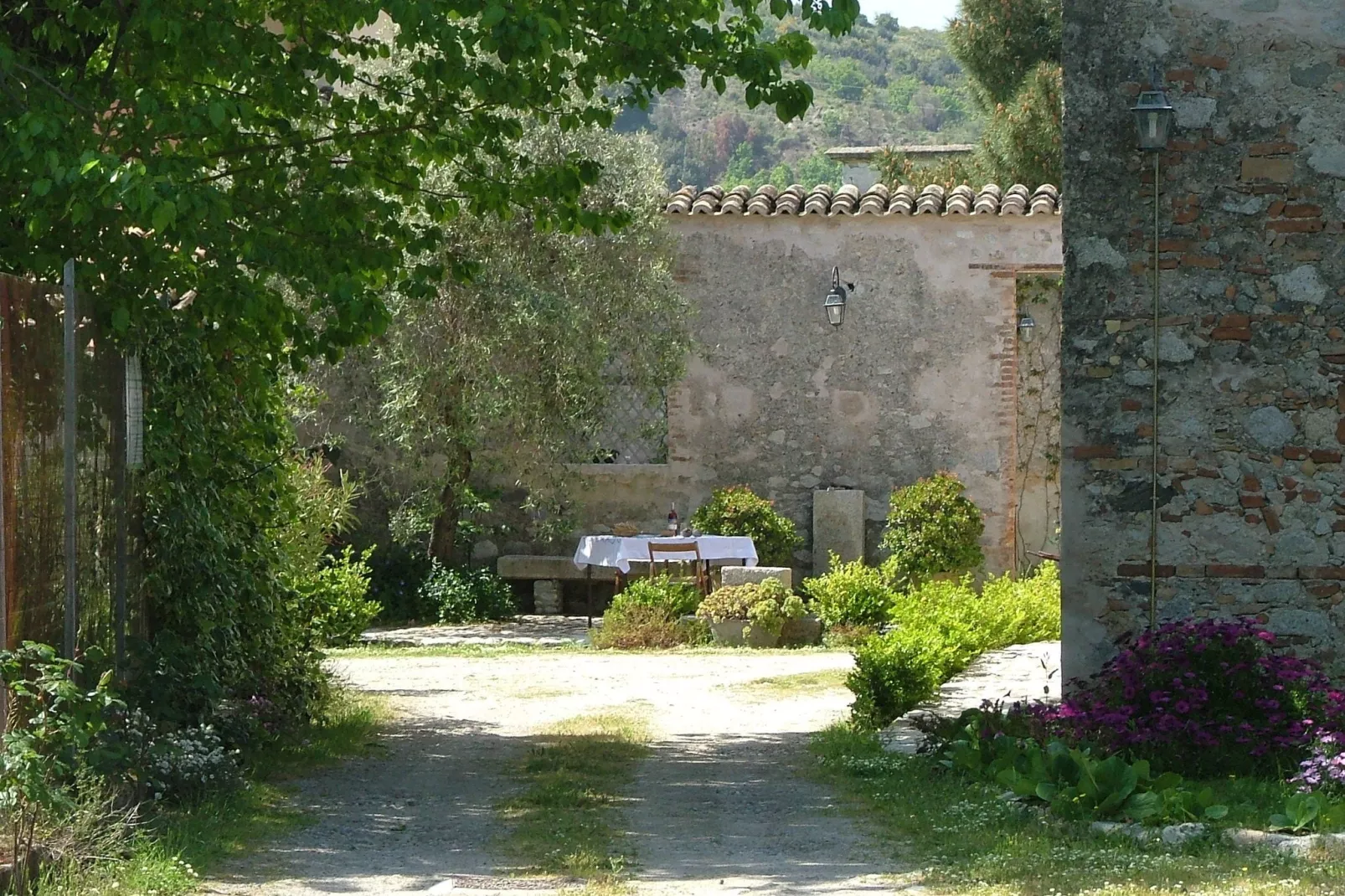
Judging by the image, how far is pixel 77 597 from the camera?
606cm

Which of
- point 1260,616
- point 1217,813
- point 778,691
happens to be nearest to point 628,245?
point 778,691

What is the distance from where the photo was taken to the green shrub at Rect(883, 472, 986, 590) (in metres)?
16.0

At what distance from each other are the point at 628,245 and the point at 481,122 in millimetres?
7986

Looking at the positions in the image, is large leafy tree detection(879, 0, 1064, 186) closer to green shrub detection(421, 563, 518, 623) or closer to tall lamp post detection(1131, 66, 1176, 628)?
green shrub detection(421, 563, 518, 623)

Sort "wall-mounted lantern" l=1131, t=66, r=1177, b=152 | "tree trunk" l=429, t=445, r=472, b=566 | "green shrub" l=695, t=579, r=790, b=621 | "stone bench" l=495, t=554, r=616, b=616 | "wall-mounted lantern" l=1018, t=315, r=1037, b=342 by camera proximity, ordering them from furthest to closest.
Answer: "wall-mounted lantern" l=1018, t=315, r=1037, b=342 < "stone bench" l=495, t=554, r=616, b=616 < "tree trunk" l=429, t=445, r=472, b=566 < "green shrub" l=695, t=579, r=790, b=621 < "wall-mounted lantern" l=1131, t=66, r=1177, b=152

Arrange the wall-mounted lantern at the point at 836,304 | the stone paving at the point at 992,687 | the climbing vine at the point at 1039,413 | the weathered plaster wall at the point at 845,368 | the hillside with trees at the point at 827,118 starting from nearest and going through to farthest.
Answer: the stone paving at the point at 992,687 → the wall-mounted lantern at the point at 836,304 → the weathered plaster wall at the point at 845,368 → the climbing vine at the point at 1039,413 → the hillside with trees at the point at 827,118

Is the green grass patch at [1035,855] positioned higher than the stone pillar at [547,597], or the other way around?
the stone pillar at [547,597]

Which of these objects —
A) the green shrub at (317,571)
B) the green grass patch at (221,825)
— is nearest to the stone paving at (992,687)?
the green grass patch at (221,825)

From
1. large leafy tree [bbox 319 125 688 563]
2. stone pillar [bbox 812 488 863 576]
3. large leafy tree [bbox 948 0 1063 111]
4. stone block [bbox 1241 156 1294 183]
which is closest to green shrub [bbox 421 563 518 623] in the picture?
large leafy tree [bbox 319 125 688 563]

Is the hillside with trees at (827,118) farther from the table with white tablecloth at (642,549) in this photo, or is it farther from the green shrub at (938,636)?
the green shrub at (938,636)

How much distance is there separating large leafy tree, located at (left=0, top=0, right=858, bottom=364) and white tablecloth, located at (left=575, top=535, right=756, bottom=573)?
22.2 ft

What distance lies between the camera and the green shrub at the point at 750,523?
628 inches

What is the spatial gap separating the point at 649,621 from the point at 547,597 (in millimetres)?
3103

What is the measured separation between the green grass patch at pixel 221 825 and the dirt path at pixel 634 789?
4.6 inches
